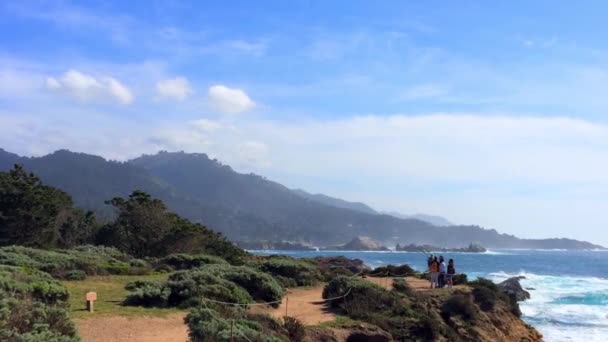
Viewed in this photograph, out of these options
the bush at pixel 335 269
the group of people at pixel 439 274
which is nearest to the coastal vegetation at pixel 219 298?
the bush at pixel 335 269

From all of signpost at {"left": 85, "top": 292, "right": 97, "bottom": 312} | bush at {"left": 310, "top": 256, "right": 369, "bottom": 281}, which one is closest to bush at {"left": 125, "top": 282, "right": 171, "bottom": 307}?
signpost at {"left": 85, "top": 292, "right": 97, "bottom": 312}

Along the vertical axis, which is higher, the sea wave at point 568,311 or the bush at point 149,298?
the bush at point 149,298

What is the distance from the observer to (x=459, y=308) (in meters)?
20.9

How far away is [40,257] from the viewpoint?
22.9 m

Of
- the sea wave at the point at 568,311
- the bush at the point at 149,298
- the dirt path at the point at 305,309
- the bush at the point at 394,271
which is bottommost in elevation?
the sea wave at the point at 568,311

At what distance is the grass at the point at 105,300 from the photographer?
1474cm

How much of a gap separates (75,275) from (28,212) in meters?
19.0

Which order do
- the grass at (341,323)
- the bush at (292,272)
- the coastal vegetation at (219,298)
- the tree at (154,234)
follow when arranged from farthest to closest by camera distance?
the tree at (154,234)
the bush at (292,272)
the grass at (341,323)
the coastal vegetation at (219,298)

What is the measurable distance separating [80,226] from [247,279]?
30.9 metres

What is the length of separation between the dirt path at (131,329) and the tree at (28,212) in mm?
25717

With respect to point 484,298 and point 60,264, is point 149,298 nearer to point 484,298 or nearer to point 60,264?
point 60,264

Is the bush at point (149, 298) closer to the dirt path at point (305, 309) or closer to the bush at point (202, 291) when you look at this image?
the bush at point (202, 291)

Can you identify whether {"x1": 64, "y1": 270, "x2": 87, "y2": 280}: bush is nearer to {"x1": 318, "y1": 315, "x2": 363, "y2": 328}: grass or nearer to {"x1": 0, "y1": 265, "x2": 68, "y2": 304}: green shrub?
{"x1": 0, "y1": 265, "x2": 68, "y2": 304}: green shrub

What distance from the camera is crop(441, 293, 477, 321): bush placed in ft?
67.7
